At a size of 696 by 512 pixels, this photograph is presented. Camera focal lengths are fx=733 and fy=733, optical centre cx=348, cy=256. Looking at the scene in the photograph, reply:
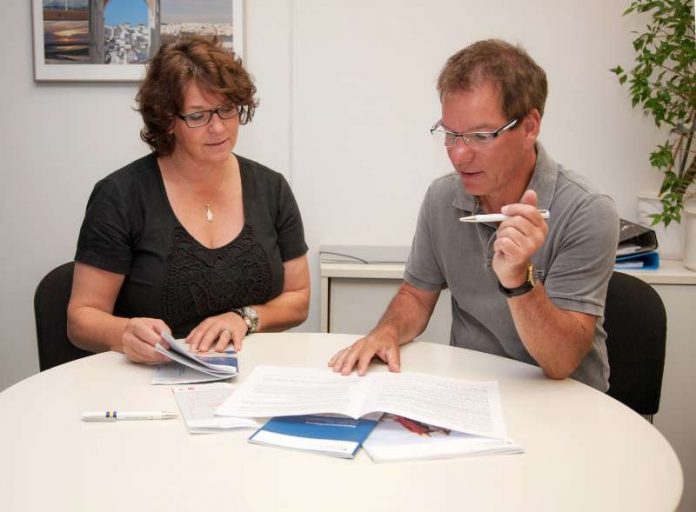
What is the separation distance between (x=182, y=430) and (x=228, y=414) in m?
0.08

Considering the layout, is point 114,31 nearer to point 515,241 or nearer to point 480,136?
point 480,136

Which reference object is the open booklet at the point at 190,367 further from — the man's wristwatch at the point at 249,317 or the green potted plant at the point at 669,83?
the green potted plant at the point at 669,83

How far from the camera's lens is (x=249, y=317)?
6.29ft

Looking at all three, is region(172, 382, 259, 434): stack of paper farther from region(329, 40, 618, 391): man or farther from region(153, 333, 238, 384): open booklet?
region(329, 40, 618, 391): man

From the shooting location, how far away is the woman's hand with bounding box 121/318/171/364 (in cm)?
152

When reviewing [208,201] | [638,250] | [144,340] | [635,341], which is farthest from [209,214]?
[638,250]

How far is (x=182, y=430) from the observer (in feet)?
4.08

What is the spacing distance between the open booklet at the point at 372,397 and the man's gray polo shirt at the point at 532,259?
0.97 feet

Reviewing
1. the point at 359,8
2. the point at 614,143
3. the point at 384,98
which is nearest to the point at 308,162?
the point at 384,98

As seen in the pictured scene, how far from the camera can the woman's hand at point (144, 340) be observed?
1.52m

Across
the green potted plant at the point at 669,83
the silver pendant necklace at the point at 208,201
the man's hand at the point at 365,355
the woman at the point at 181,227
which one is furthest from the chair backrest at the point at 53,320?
the green potted plant at the point at 669,83

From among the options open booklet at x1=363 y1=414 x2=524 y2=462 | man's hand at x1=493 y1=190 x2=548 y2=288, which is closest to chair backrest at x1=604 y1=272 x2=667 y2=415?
man's hand at x1=493 y1=190 x2=548 y2=288

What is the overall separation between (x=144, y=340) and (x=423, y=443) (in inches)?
26.3

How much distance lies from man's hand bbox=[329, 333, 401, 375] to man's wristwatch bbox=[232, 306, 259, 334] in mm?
364
